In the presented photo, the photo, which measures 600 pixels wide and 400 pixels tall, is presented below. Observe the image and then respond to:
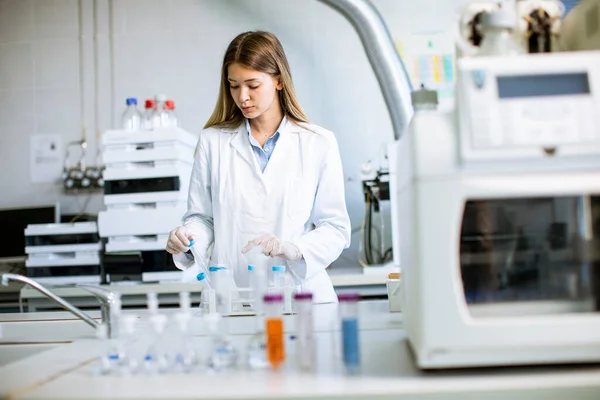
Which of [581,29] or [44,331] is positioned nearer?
[581,29]

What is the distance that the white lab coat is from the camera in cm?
176

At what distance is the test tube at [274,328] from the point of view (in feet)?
2.59

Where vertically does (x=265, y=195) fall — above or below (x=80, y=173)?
below

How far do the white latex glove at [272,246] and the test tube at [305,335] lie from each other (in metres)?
0.60

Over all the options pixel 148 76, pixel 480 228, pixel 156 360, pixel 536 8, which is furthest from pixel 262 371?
pixel 148 76

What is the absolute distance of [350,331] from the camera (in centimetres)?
78

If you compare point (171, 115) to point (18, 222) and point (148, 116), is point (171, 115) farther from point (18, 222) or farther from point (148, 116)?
point (18, 222)

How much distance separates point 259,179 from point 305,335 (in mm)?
1035

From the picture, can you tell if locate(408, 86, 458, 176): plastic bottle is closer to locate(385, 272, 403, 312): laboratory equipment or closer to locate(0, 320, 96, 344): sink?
locate(385, 272, 403, 312): laboratory equipment

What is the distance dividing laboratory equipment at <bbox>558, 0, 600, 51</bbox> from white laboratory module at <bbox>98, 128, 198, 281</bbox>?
2.10 metres

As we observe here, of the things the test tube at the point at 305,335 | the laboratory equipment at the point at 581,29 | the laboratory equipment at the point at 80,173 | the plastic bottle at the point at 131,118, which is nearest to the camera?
the test tube at the point at 305,335

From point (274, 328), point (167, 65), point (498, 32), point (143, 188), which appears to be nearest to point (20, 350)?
point (274, 328)

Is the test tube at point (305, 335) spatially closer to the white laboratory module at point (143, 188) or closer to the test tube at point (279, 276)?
the test tube at point (279, 276)

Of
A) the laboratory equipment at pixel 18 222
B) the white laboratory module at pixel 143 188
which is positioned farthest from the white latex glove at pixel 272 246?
the laboratory equipment at pixel 18 222
